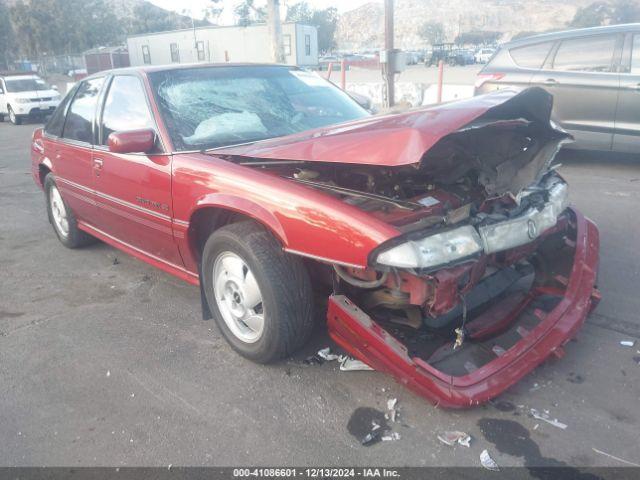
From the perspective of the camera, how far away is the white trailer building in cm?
3768

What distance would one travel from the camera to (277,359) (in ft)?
9.37

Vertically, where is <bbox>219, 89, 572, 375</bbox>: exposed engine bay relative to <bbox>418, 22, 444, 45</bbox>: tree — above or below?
below

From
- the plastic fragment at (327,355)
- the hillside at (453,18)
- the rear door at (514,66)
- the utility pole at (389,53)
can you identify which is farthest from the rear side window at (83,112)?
the hillside at (453,18)

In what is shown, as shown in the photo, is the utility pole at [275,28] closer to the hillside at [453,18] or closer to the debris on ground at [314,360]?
the debris on ground at [314,360]

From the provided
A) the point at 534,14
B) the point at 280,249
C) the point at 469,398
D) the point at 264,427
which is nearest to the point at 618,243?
the point at 469,398

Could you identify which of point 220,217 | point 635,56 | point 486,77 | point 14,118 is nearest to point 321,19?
point 14,118

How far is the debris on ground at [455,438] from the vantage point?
2.28 m

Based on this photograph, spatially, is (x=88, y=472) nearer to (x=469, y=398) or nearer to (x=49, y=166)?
(x=469, y=398)

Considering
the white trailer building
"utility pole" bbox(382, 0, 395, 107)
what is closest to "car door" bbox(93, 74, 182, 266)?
"utility pole" bbox(382, 0, 395, 107)

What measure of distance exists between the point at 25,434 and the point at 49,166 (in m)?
3.00

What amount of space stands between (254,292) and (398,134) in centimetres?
114

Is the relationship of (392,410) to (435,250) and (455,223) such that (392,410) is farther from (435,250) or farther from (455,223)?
(455,223)

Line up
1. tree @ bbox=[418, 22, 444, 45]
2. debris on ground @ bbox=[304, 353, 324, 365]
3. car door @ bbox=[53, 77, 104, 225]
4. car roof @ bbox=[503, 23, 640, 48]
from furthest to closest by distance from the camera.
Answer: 1. tree @ bbox=[418, 22, 444, 45]
2. car roof @ bbox=[503, 23, 640, 48]
3. car door @ bbox=[53, 77, 104, 225]
4. debris on ground @ bbox=[304, 353, 324, 365]

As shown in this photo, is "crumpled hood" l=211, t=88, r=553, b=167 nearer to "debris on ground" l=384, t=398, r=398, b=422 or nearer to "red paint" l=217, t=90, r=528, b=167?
"red paint" l=217, t=90, r=528, b=167
